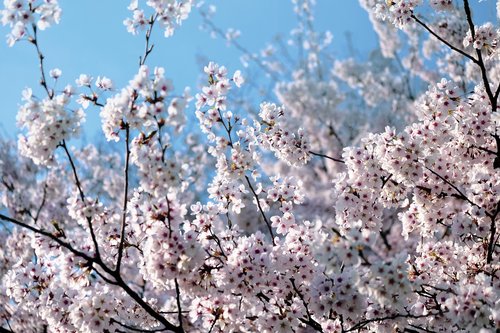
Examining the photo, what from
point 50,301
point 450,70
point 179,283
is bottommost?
point 50,301

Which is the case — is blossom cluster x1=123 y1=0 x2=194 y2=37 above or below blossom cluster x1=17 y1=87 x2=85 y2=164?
above

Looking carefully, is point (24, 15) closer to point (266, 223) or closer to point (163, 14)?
point (163, 14)

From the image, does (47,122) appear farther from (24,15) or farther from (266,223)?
(266,223)

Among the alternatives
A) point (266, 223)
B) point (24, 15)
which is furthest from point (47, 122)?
point (266, 223)

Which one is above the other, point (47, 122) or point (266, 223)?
point (266, 223)

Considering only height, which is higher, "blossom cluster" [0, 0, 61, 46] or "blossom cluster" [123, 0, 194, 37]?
"blossom cluster" [123, 0, 194, 37]

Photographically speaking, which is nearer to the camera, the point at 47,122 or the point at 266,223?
the point at 47,122

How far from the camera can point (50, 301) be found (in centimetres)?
491

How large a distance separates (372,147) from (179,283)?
2.68m

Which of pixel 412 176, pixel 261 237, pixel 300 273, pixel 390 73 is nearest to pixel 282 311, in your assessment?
pixel 300 273

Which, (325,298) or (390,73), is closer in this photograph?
(325,298)

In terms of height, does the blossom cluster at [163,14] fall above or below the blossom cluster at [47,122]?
above

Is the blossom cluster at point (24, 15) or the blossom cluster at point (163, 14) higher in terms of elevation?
the blossom cluster at point (163, 14)

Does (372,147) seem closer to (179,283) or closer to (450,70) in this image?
(179,283)
